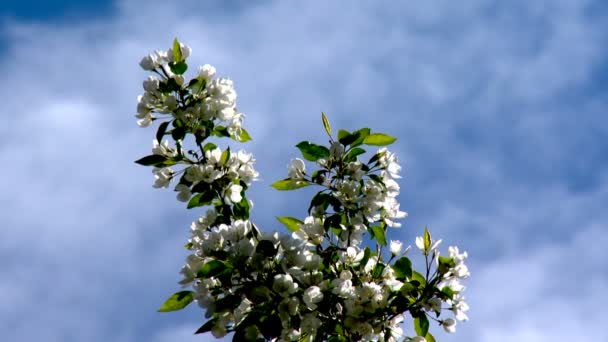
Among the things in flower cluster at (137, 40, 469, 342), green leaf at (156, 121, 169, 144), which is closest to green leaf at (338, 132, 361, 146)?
flower cluster at (137, 40, 469, 342)

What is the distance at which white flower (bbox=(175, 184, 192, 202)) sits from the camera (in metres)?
4.44

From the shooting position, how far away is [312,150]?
4.46 m

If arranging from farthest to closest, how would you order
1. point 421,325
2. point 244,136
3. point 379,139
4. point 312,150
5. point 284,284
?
point 244,136 < point 379,139 < point 312,150 < point 421,325 < point 284,284

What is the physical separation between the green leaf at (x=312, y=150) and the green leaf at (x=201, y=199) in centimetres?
64

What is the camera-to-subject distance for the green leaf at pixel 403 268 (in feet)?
14.2

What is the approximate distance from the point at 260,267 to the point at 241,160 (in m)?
0.83

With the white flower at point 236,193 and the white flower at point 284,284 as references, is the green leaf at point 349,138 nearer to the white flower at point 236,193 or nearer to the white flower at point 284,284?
the white flower at point 236,193

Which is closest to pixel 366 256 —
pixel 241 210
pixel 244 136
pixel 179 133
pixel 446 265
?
pixel 446 265

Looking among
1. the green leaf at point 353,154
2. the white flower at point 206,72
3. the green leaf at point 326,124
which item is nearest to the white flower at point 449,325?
the green leaf at point 353,154

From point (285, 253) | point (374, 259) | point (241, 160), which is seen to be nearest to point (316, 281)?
point (285, 253)

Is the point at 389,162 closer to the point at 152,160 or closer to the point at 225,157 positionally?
the point at 225,157

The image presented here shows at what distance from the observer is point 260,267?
13.1ft

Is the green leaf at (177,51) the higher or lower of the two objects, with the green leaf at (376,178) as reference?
higher

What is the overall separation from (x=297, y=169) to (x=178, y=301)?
3.75 feet
